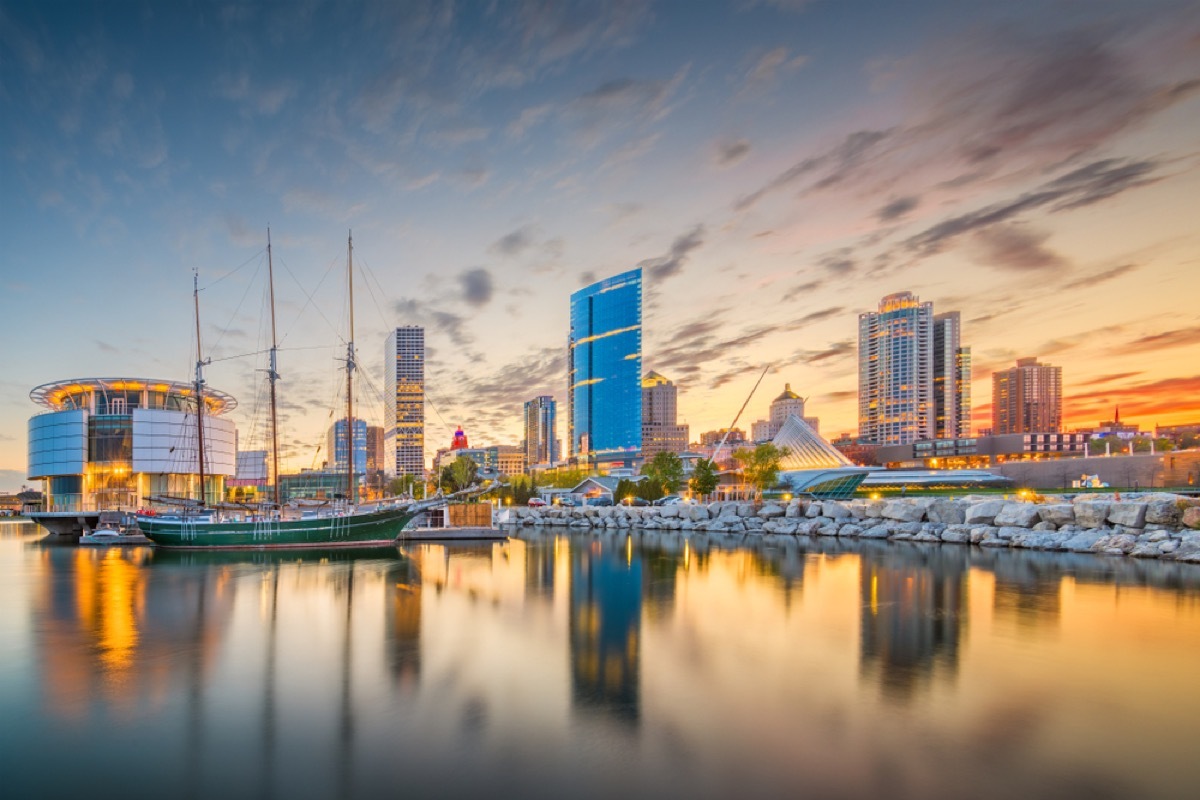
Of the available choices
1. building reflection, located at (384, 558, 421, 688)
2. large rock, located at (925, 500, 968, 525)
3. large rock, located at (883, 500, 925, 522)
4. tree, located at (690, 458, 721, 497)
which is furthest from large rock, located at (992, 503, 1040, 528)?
tree, located at (690, 458, 721, 497)

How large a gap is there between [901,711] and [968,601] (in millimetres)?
12311

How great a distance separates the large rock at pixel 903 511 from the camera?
48.1 metres

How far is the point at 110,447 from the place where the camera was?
74625 millimetres

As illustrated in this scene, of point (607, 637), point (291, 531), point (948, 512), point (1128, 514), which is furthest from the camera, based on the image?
point (948, 512)

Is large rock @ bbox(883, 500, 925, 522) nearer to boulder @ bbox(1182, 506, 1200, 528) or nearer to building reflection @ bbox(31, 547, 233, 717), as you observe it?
boulder @ bbox(1182, 506, 1200, 528)

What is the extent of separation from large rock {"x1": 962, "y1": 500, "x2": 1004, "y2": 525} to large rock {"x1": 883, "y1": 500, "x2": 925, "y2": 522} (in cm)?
394

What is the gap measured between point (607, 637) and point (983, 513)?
3766cm

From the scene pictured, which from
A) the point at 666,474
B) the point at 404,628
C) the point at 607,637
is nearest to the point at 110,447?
the point at 666,474

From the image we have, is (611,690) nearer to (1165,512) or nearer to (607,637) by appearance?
(607,637)

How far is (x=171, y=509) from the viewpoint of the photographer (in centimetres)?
7762

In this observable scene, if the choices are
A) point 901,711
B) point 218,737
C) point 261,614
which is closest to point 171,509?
point 261,614

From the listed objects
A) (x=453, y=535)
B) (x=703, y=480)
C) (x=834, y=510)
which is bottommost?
(x=453, y=535)

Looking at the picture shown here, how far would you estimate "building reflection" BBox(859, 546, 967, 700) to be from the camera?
13.4 meters

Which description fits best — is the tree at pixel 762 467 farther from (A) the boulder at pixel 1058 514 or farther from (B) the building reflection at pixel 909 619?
(B) the building reflection at pixel 909 619
